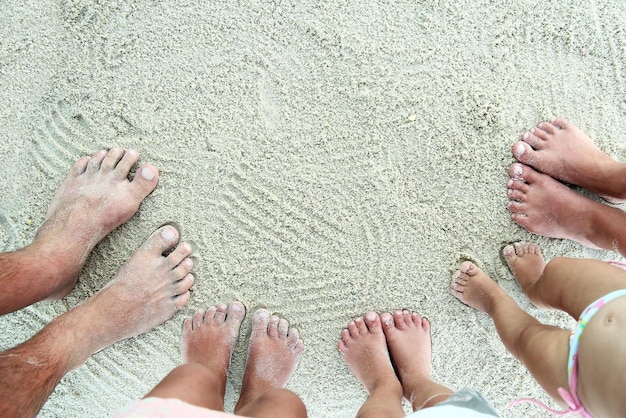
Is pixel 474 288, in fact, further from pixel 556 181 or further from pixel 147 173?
pixel 147 173

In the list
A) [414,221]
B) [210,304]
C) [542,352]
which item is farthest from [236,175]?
[542,352]

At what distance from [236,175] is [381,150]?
1.35 ft

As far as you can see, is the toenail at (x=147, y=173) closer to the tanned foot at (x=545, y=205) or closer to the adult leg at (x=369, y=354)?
the adult leg at (x=369, y=354)

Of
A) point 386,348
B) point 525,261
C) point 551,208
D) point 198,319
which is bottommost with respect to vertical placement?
point 386,348

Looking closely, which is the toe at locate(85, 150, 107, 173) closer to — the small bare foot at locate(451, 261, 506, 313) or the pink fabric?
the pink fabric

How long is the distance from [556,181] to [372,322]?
0.66m

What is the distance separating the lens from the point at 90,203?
51.8 inches

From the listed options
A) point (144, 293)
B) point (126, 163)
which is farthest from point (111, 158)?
point (144, 293)

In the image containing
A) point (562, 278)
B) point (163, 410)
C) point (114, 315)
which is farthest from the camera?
point (114, 315)

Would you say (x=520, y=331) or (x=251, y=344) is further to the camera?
(x=251, y=344)

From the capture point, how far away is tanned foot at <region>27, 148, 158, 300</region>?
4.22ft

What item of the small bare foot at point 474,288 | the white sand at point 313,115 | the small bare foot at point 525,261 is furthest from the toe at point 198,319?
the small bare foot at point 525,261

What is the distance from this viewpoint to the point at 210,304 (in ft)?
4.55

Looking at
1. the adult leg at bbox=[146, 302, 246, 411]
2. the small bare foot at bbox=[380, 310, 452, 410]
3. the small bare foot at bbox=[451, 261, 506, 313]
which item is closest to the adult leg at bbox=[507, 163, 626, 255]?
the small bare foot at bbox=[451, 261, 506, 313]
